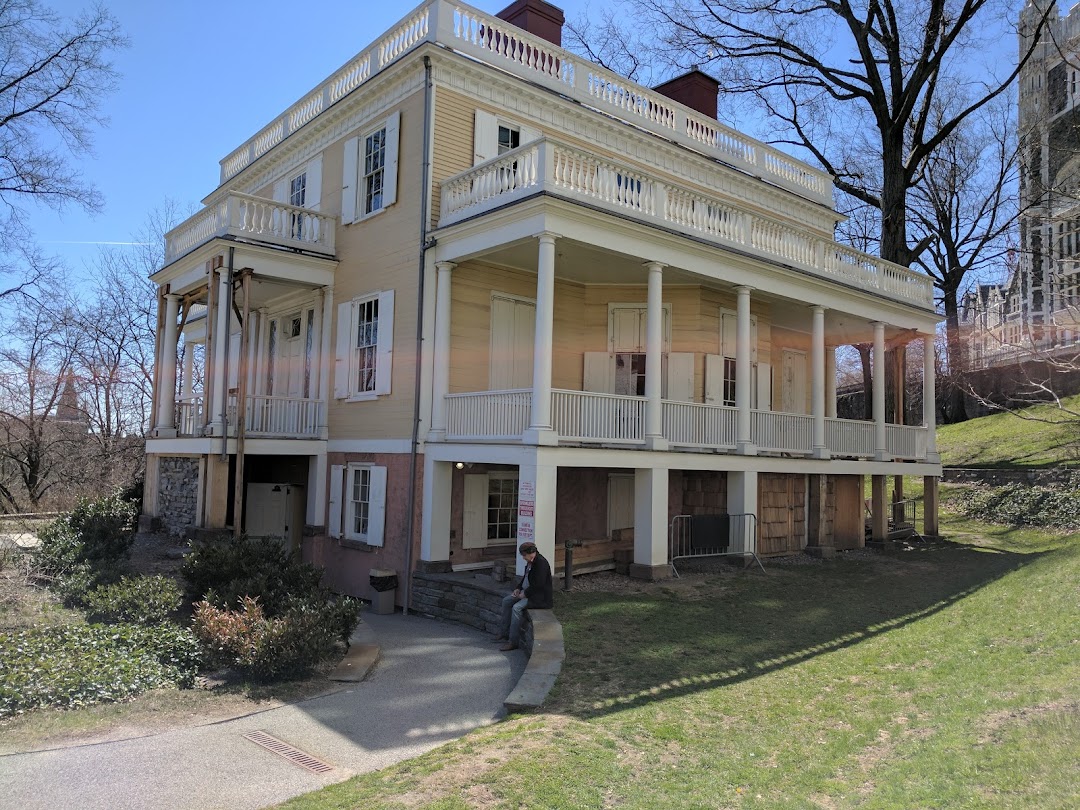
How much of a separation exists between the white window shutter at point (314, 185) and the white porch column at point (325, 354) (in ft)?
7.21

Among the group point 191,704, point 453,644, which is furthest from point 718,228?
point 191,704

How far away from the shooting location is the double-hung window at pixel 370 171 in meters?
15.4

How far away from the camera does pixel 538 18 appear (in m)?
17.3

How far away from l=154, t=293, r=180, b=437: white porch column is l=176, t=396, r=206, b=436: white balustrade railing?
0.81 feet

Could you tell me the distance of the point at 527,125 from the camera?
15953 mm

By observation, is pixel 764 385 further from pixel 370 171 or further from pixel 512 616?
pixel 512 616

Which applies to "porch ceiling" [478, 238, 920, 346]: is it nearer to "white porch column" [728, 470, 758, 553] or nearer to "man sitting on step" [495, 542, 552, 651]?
"white porch column" [728, 470, 758, 553]

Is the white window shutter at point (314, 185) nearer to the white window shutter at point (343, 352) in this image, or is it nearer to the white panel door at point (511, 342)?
the white window shutter at point (343, 352)

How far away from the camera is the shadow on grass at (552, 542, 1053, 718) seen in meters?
8.22

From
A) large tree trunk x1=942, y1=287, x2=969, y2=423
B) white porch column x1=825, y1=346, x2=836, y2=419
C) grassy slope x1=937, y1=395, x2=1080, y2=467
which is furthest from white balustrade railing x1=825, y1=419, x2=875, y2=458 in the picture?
large tree trunk x1=942, y1=287, x2=969, y2=423

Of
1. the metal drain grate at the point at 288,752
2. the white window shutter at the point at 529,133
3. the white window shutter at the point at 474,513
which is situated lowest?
the metal drain grate at the point at 288,752

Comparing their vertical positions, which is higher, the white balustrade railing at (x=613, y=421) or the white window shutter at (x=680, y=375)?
the white window shutter at (x=680, y=375)

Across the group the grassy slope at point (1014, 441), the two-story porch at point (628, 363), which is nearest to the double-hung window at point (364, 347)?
the two-story porch at point (628, 363)

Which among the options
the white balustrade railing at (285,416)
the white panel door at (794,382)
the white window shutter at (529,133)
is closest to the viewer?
the white window shutter at (529,133)
